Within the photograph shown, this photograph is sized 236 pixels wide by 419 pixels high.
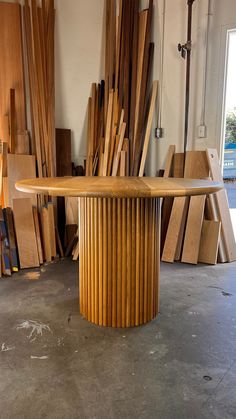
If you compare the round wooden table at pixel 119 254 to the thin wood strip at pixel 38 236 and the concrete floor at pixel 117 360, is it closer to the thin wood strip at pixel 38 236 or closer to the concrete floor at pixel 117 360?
the concrete floor at pixel 117 360

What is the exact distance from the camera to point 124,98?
3186 millimetres

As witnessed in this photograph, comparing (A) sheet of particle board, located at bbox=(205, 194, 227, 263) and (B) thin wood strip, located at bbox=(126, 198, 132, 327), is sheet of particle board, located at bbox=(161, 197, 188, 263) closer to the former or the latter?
(A) sheet of particle board, located at bbox=(205, 194, 227, 263)

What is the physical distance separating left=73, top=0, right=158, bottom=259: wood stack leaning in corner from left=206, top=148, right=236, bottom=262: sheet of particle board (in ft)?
2.28

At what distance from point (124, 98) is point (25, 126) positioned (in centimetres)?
105

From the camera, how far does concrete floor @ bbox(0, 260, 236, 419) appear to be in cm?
126

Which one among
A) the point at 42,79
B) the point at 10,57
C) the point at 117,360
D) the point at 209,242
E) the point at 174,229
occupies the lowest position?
the point at 117,360

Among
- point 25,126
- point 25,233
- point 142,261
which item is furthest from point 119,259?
point 25,126

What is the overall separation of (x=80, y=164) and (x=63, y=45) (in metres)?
1.25

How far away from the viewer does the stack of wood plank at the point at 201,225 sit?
117 inches

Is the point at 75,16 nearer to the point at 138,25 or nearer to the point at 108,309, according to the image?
the point at 138,25

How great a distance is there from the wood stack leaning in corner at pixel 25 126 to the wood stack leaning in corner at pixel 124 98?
0.44m

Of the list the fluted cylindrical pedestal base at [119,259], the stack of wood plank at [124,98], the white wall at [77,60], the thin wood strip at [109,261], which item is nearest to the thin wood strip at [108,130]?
the stack of wood plank at [124,98]

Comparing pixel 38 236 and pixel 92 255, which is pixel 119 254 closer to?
pixel 92 255

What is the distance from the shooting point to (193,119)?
312 centimetres
